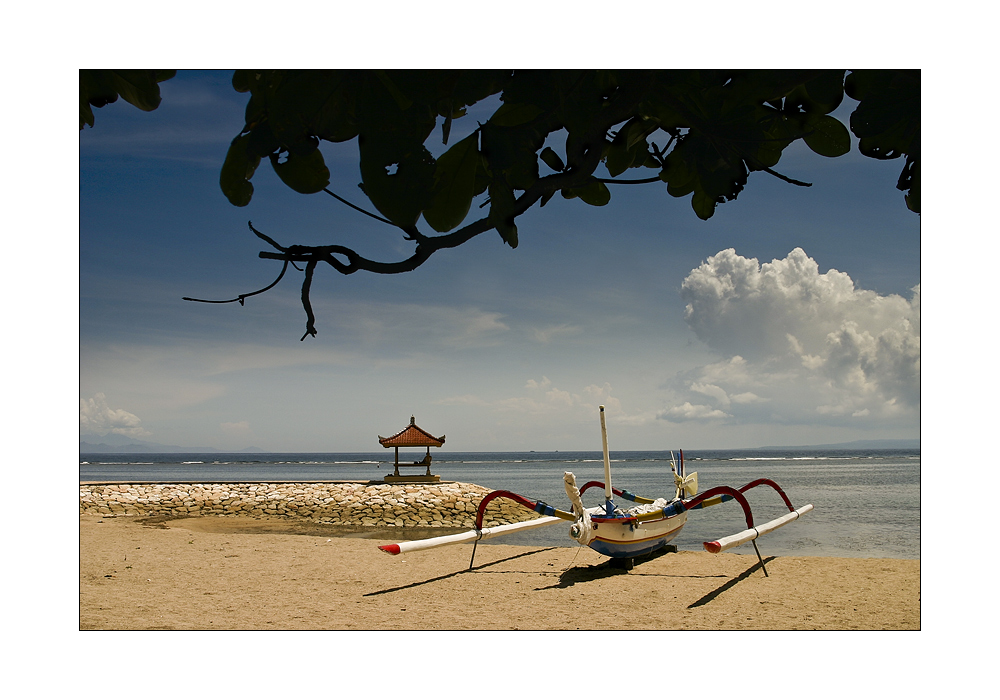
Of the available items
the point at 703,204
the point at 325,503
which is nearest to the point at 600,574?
the point at 703,204

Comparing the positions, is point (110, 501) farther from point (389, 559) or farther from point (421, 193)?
point (421, 193)

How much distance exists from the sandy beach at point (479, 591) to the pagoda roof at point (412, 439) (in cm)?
852

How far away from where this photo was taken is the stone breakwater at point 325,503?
14.8 metres

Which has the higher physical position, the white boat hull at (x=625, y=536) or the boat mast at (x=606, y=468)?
the boat mast at (x=606, y=468)

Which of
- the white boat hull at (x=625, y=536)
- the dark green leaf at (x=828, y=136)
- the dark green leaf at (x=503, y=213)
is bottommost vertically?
the white boat hull at (x=625, y=536)

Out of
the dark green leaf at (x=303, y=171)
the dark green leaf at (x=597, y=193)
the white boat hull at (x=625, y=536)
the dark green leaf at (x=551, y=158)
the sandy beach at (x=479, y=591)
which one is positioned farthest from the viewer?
the white boat hull at (x=625, y=536)

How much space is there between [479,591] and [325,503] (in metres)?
10.7

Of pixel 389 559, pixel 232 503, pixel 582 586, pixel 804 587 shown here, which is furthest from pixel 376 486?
pixel 804 587

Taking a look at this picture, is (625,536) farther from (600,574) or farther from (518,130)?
(518,130)

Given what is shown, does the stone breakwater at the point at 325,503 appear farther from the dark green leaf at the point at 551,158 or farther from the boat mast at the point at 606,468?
the dark green leaf at the point at 551,158

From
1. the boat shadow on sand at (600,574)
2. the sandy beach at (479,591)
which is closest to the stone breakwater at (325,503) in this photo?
the sandy beach at (479,591)

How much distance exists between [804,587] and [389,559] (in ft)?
14.9

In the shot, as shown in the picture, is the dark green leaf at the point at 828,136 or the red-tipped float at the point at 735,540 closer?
the dark green leaf at the point at 828,136
